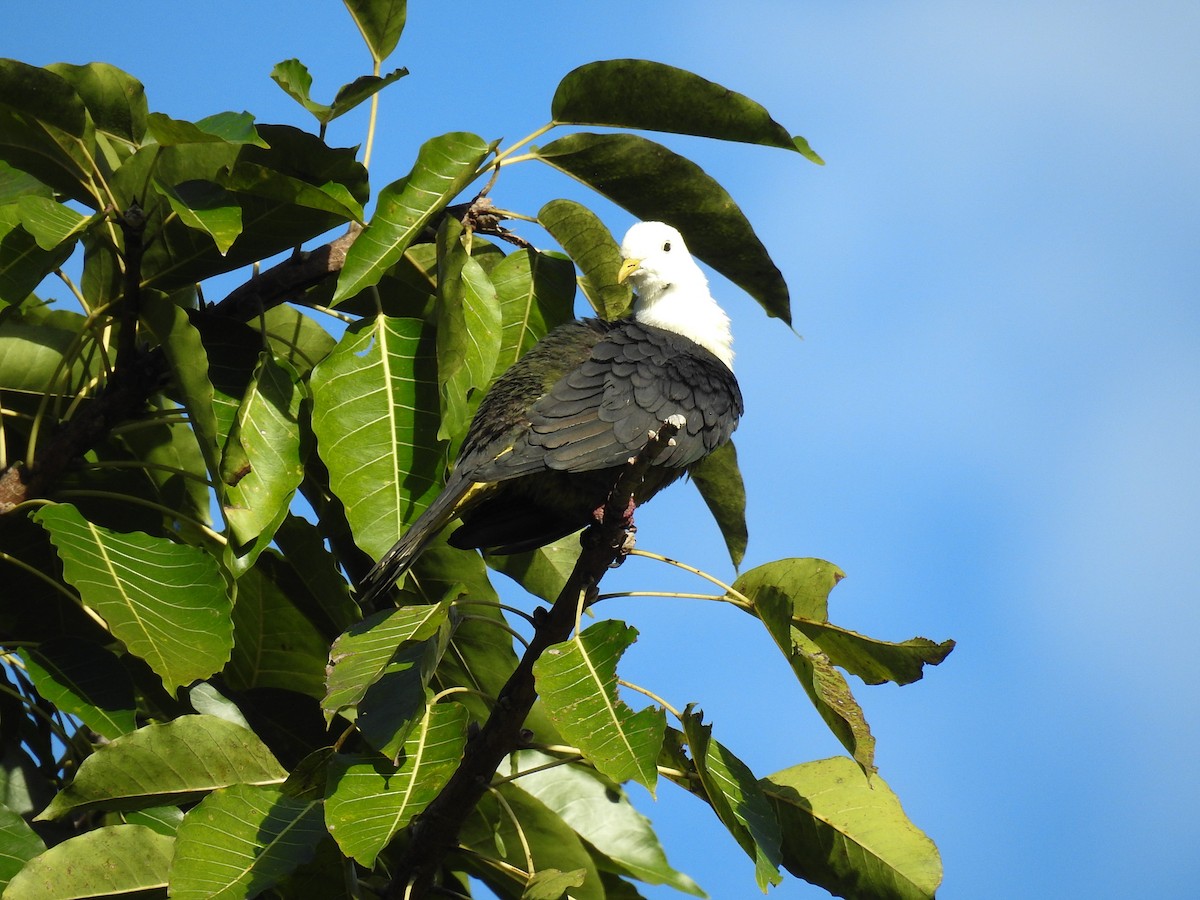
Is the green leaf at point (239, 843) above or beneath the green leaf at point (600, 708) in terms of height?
beneath

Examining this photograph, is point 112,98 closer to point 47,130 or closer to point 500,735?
point 47,130

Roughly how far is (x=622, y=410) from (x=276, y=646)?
128 cm

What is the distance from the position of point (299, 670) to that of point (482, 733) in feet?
3.40

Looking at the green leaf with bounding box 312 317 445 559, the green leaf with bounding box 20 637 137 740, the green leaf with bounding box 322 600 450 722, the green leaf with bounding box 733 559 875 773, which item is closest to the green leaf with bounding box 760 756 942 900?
the green leaf with bounding box 733 559 875 773

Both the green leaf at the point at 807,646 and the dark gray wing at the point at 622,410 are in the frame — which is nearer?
the green leaf at the point at 807,646

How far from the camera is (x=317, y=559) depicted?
3500 mm

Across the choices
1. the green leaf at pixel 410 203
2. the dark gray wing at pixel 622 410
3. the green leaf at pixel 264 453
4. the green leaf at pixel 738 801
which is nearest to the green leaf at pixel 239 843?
the green leaf at pixel 264 453

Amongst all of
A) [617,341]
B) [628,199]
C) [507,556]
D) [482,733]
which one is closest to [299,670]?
[507,556]

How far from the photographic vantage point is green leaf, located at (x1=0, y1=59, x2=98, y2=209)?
2.96m

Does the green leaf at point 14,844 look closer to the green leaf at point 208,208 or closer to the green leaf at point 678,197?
the green leaf at point 208,208

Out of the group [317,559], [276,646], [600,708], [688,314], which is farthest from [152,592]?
[688,314]

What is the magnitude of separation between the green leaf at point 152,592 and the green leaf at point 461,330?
0.70 meters

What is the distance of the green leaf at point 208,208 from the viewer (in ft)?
9.36

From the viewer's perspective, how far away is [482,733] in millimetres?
2873
